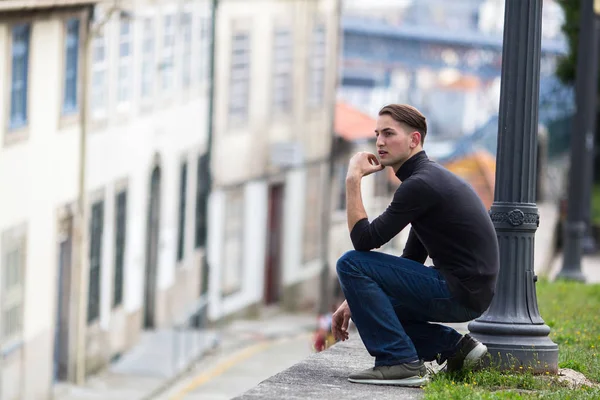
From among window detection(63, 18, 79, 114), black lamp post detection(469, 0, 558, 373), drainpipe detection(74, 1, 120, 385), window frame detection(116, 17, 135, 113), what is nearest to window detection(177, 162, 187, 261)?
window frame detection(116, 17, 135, 113)

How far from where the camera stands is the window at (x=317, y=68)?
1517 inches

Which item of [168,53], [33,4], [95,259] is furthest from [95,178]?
[168,53]

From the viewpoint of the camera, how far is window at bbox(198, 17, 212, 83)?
31562 millimetres

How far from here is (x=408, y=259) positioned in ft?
25.9

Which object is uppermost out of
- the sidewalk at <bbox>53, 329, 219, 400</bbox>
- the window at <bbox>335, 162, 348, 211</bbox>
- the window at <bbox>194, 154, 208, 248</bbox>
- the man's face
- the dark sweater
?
the man's face

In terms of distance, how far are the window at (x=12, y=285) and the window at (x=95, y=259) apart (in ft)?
10.6

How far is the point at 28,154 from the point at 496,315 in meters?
12.8

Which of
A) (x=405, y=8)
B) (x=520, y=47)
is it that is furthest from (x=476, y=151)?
(x=405, y=8)

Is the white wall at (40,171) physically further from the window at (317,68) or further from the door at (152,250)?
the window at (317,68)

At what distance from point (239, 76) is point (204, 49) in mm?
1804

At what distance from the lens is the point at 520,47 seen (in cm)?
887

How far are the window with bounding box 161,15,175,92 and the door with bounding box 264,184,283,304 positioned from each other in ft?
21.9

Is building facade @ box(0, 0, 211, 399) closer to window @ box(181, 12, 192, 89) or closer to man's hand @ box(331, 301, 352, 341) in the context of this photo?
window @ box(181, 12, 192, 89)

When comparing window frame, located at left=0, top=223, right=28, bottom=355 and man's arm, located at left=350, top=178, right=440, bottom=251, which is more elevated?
man's arm, located at left=350, top=178, right=440, bottom=251
